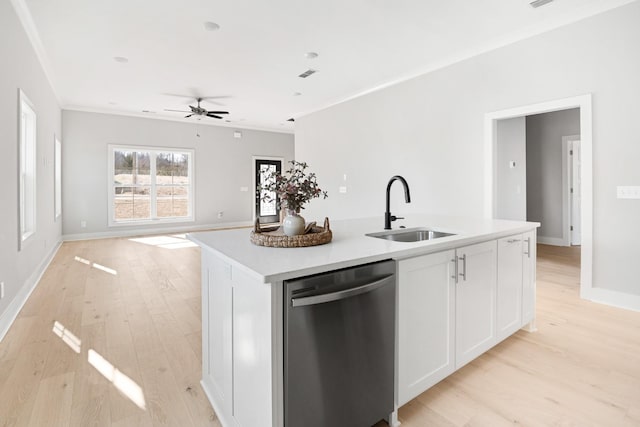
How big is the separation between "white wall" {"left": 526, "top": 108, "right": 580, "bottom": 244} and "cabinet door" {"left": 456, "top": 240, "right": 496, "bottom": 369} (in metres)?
5.07

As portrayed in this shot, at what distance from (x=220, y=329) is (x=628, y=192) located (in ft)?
12.1

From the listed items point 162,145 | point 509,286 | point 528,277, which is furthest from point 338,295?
point 162,145

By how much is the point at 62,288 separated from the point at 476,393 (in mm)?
4122

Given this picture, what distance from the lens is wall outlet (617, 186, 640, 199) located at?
2.98m

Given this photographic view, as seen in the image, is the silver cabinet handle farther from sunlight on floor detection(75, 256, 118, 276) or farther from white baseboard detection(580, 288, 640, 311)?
sunlight on floor detection(75, 256, 118, 276)

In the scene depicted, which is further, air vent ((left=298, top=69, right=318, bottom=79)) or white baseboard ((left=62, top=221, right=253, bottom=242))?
white baseboard ((left=62, top=221, right=253, bottom=242))

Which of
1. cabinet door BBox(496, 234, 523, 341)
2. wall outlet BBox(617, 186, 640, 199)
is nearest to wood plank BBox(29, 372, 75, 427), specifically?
cabinet door BBox(496, 234, 523, 341)

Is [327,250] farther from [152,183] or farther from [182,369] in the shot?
[152,183]

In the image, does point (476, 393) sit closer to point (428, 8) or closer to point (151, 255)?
point (428, 8)

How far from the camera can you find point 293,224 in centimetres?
162

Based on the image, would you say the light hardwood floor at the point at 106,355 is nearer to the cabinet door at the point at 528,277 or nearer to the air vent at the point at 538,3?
the cabinet door at the point at 528,277

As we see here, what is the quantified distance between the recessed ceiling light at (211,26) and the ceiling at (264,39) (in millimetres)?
37

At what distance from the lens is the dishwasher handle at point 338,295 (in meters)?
1.14

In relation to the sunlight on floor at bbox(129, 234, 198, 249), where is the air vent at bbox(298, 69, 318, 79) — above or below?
above
